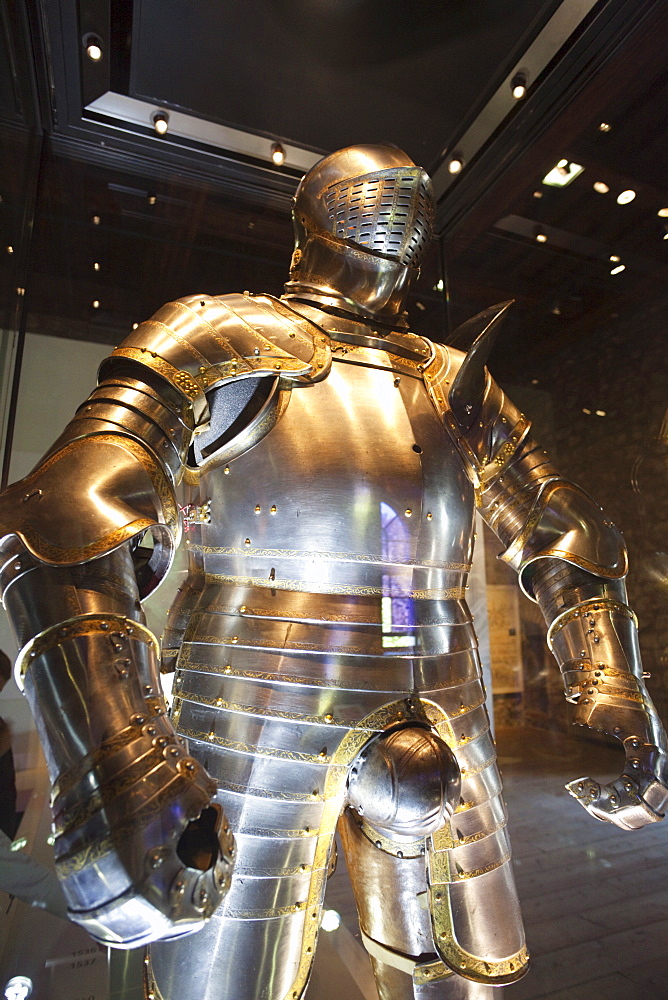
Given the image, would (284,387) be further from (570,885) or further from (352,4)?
(570,885)

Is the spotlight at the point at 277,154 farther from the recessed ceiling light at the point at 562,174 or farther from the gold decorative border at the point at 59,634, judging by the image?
the gold decorative border at the point at 59,634

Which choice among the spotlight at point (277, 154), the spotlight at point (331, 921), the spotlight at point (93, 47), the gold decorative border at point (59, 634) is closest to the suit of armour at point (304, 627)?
the gold decorative border at point (59, 634)

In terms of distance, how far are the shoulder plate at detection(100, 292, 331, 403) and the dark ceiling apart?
0.83 m

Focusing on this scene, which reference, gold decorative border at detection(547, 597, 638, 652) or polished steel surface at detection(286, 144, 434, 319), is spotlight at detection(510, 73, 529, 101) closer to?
polished steel surface at detection(286, 144, 434, 319)

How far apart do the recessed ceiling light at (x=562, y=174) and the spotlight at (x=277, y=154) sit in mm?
1052

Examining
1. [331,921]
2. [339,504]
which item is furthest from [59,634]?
[331,921]

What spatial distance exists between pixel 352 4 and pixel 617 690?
2240mm

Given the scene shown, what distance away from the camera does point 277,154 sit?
2486 mm

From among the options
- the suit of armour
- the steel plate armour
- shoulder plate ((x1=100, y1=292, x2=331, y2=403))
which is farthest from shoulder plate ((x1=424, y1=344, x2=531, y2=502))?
shoulder plate ((x1=100, y1=292, x2=331, y2=403))

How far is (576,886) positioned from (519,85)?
3019 millimetres

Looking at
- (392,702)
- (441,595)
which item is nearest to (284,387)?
(441,595)

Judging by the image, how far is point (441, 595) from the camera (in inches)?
58.3

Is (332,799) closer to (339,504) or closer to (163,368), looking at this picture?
(339,504)

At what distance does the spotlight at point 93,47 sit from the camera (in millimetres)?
2053
